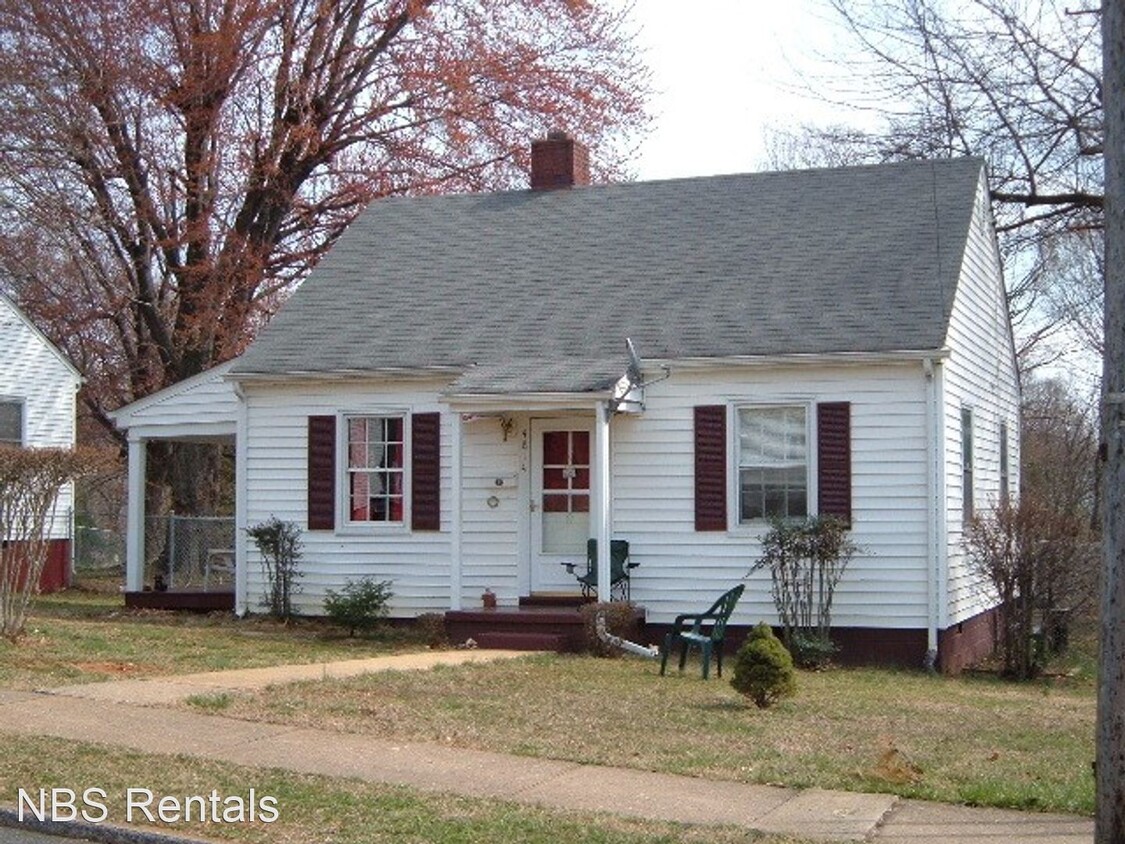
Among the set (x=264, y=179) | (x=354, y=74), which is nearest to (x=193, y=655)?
(x=264, y=179)

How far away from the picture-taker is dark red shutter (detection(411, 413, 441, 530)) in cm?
1870

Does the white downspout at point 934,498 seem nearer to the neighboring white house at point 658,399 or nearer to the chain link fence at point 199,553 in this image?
the neighboring white house at point 658,399

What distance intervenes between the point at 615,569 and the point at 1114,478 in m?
11.0

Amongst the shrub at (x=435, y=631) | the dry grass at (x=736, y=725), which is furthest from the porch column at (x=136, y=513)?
the dry grass at (x=736, y=725)

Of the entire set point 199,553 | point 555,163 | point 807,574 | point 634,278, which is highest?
point 555,163

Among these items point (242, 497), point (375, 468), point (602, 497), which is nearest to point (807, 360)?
point (602, 497)

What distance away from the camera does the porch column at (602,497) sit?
664 inches

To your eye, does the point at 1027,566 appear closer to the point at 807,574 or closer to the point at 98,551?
the point at 807,574

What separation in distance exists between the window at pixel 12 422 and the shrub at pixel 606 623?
1502cm

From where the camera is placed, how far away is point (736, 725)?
1148 cm

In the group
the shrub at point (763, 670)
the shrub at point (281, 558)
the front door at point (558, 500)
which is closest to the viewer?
the shrub at point (763, 670)

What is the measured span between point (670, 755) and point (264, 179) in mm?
20744

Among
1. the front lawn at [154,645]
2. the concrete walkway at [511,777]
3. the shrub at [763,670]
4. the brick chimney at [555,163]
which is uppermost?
the brick chimney at [555,163]

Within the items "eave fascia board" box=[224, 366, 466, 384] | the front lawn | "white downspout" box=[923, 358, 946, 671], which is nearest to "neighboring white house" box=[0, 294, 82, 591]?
the front lawn
